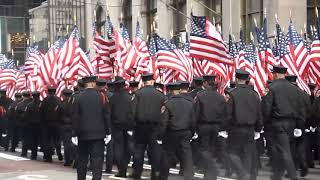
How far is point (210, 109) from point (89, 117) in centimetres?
216

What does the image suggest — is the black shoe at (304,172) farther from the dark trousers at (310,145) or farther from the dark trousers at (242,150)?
the dark trousers at (242,150)

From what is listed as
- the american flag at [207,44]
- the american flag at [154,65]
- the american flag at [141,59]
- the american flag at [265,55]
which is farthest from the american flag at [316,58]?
the american flag at [141,59]

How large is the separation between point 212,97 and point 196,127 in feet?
1.96

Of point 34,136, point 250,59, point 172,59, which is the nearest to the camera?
point 172,59

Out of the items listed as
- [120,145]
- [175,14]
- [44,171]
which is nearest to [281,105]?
[120,145]

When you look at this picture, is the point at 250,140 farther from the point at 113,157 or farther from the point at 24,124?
the point at 24,124

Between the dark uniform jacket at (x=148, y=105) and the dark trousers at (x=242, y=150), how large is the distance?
61.6 inches

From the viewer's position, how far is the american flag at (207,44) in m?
13.9

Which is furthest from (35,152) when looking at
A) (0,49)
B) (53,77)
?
(0,49)

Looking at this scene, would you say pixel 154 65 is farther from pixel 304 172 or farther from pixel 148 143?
pixel 304 172

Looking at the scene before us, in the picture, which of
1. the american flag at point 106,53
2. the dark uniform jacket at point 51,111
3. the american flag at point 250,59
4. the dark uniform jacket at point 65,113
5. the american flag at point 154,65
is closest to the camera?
the dark uniform jacket at point 65,113

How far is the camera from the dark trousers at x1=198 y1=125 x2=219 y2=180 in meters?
10.9

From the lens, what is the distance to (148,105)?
38.1 feet

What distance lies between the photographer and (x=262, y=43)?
16188 mm
